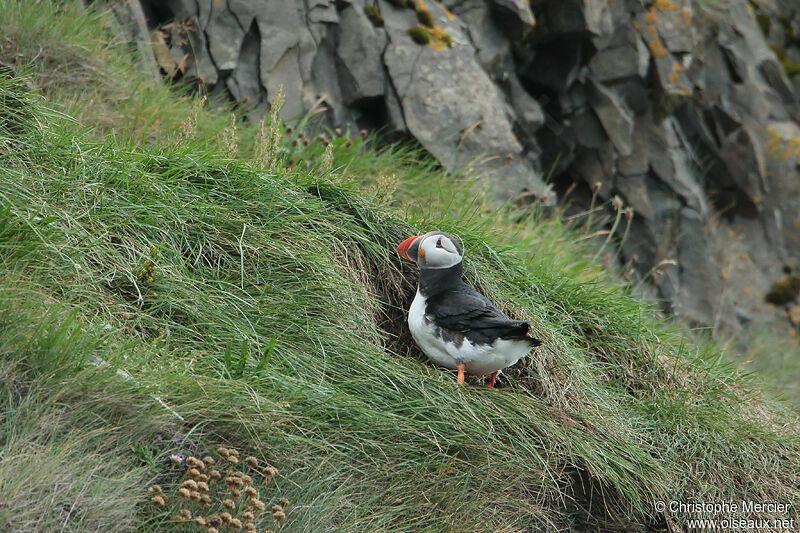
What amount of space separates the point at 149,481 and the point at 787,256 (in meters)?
8.39

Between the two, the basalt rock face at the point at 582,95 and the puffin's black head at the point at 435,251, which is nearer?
the puffin's black head at the point at 435,251

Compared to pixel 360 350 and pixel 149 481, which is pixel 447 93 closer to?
pixel 360 350

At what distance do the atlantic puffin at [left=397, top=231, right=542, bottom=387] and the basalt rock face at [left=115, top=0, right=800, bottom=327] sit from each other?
6.71ft

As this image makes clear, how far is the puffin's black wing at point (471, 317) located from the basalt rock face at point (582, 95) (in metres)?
2.15

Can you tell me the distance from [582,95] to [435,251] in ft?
15.4

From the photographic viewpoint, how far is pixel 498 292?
3977 mm

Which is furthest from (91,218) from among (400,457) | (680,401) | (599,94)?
(599,94)

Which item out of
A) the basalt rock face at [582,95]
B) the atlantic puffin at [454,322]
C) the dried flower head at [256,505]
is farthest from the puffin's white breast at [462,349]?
the basalt rock face at [582,95]

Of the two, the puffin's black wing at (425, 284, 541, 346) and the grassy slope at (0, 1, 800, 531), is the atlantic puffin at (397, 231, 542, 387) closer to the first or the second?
the puffin's black wing at (425, 284, 541, 346)

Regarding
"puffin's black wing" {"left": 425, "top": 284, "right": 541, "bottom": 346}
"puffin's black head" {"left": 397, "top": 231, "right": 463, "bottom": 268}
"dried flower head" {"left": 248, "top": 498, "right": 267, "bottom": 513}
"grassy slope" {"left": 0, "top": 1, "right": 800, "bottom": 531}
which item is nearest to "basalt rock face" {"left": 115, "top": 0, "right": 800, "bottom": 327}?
"grassy slope" {"left": 0, "top": 1, "right": 800, "bottom": 531}

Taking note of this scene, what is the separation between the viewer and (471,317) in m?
3.30

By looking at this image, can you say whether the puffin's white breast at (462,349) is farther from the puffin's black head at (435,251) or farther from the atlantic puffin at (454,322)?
the puffin's black head at (435,251)

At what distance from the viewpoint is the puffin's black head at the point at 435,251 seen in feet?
11.4

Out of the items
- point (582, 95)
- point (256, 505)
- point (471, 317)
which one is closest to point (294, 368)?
point (256, 505)
